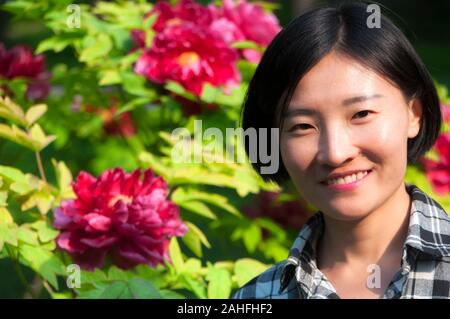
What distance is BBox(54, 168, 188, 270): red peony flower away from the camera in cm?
213

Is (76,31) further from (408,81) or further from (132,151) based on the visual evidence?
(408,81)

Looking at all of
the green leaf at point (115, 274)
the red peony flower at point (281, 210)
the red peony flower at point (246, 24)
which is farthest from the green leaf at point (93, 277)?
the red peony flower at point (246, 24)

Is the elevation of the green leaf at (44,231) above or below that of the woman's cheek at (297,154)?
below

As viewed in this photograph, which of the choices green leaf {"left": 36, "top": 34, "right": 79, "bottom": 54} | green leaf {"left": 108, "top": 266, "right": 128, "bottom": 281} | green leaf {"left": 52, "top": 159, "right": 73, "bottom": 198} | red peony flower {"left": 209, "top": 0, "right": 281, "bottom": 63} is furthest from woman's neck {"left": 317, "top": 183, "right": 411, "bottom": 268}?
green leaf {"left": 36, "top": 34, "right": 79, "bottom": 54}

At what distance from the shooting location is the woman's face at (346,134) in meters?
1.64

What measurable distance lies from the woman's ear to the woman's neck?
0.38 feet

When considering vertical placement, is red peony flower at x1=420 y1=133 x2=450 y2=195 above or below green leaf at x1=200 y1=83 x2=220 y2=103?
below

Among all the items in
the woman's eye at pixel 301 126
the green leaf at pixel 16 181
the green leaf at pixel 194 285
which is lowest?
the green leaf at pixel 194 285

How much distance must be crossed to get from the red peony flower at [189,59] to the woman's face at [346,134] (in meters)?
0.96

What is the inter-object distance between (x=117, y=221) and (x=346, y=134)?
706 mm

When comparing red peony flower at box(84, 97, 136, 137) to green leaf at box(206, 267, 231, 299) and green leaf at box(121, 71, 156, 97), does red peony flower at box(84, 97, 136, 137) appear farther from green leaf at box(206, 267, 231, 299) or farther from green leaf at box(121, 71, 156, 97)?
green leaf at box(206, 267, 231, 299)

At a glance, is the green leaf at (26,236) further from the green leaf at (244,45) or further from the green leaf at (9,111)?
the green leaf at (244,45)

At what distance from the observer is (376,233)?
171cm
